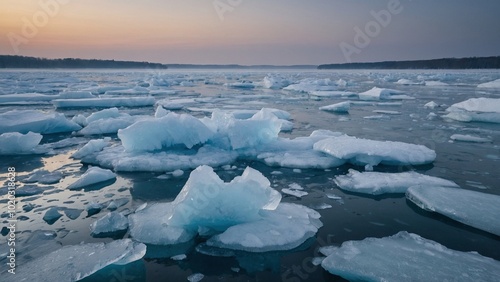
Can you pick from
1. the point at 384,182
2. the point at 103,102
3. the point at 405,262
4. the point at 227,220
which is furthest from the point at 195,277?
the point at 103,102

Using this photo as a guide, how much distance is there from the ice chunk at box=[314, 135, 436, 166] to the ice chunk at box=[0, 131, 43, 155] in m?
5.81

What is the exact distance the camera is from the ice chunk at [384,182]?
14.4 ft

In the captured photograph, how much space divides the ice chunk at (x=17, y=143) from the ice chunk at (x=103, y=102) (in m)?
7.57

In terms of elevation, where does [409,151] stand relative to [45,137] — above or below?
above

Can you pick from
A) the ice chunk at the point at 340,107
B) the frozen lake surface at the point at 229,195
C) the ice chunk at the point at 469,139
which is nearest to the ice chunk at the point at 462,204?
the frozen lake surface at the point at 229,195

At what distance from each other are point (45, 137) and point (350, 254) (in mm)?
8318

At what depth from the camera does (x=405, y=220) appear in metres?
3.60

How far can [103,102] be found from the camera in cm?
1379

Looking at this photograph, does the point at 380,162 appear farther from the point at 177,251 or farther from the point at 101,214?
the point at 101,214

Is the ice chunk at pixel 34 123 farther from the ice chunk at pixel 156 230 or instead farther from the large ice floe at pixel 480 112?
the large ice floe at pixel 480 112

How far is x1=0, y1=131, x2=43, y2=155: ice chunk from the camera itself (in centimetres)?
620

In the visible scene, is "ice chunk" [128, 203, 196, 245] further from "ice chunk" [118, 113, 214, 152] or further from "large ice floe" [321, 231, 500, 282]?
"ice chunk" [118, 113, 214, 152]

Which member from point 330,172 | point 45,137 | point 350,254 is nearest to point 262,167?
point 330,172

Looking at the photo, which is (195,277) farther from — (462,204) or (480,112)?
(480,112)
